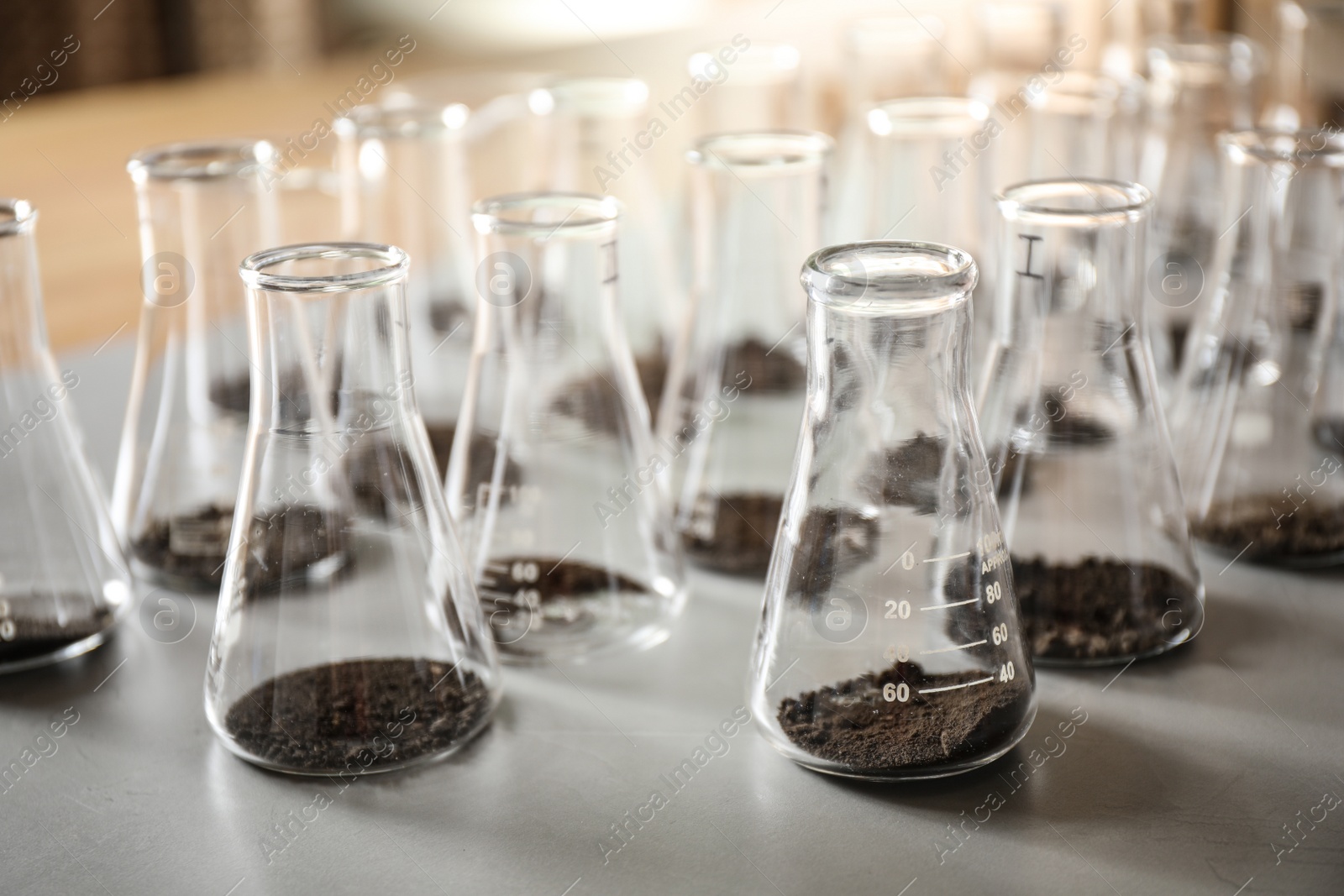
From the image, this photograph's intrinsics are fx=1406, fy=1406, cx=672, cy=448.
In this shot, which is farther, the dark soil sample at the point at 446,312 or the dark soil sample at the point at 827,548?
the dark soil sample at the point at 446,312

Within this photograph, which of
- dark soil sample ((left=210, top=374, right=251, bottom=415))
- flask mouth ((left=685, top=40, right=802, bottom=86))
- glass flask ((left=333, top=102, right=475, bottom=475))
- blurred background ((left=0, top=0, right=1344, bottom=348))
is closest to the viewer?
dark soil sample ((left=210, top=374, right=251, bottom=415))

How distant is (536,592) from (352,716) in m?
0.16

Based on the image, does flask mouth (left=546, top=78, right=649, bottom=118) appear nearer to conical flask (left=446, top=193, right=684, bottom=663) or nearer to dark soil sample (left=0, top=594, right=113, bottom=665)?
conical flask (left=446, top=193, right=684, bottom=663)

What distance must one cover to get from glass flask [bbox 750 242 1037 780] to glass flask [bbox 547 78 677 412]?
1.50ft

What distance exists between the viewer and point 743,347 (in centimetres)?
98

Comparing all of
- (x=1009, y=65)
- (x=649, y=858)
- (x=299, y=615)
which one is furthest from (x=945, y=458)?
(x=1009, y=65)

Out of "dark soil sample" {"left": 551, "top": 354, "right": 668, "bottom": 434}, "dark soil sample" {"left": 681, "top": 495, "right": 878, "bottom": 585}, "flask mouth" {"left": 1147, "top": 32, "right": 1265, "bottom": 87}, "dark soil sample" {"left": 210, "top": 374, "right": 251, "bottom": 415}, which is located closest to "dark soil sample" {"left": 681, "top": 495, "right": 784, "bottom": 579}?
"dark soil sample" {"left": 681, "top": 495, "right": 878, "bottom": 585}

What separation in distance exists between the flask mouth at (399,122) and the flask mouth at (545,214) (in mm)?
328

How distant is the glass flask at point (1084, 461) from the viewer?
0.81 meters

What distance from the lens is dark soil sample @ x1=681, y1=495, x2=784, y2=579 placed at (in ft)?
3.07

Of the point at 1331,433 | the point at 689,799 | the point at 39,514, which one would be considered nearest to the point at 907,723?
the point at 689,799

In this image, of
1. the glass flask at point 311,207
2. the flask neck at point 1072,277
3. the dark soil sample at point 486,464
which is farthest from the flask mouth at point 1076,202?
the glass flask at point 311,207

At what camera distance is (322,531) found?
74 cm

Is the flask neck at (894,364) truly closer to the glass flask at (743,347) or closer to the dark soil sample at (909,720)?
the dark soil sample at (909,720)
